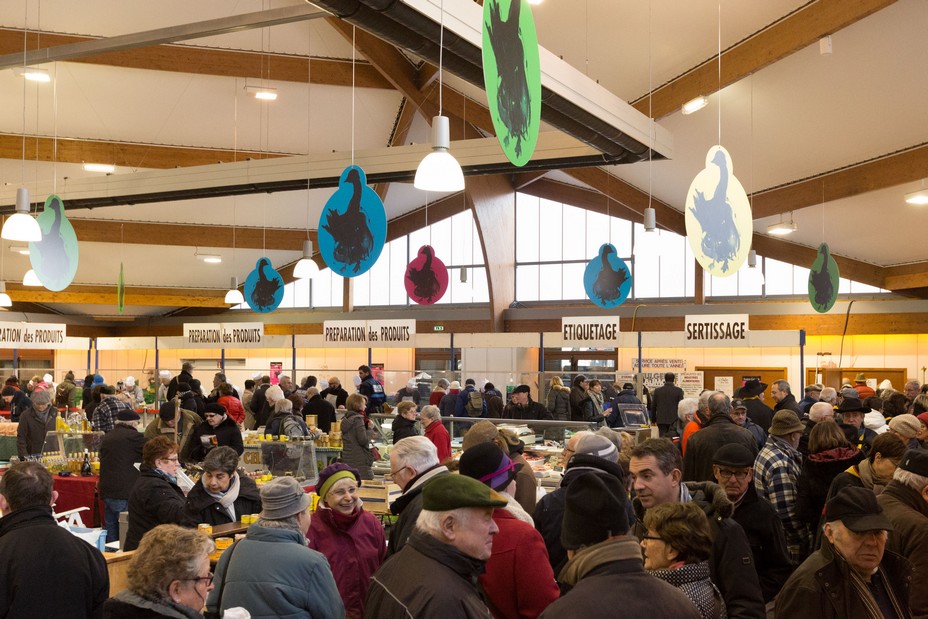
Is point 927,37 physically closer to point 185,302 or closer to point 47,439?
point 47,439

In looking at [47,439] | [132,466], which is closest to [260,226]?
[47,439]

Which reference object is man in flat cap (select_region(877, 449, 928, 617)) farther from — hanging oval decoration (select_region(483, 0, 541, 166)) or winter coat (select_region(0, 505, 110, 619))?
winter coat (select_region(0, 505, 110, 619))

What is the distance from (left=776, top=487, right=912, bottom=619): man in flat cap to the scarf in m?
3.82

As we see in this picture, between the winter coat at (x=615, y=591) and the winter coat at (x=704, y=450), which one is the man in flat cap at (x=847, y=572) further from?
the winter coat at (x=704, y=450)

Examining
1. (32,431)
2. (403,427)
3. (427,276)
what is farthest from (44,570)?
(427,276)

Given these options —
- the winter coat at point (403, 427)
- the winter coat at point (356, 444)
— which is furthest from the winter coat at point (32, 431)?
the winter coat at point (403, 427)

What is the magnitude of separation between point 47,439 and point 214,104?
18.4 ft

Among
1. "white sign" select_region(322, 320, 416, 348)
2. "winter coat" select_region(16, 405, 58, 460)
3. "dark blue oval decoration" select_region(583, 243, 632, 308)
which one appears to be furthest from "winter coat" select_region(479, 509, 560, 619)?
"white sign" select_region(322, 320, 416, 348)

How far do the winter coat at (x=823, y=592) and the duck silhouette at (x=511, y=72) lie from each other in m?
2.38

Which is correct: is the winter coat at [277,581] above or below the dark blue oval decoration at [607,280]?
below

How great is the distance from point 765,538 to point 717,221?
9.58 feet

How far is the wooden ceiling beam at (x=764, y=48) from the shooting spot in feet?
25.7

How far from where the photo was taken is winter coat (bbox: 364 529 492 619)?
7.73ft

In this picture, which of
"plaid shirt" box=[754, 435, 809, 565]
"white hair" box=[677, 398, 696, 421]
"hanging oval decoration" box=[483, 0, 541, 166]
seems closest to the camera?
"hanging oval decoration" box=[483, 0, 541, 166]
